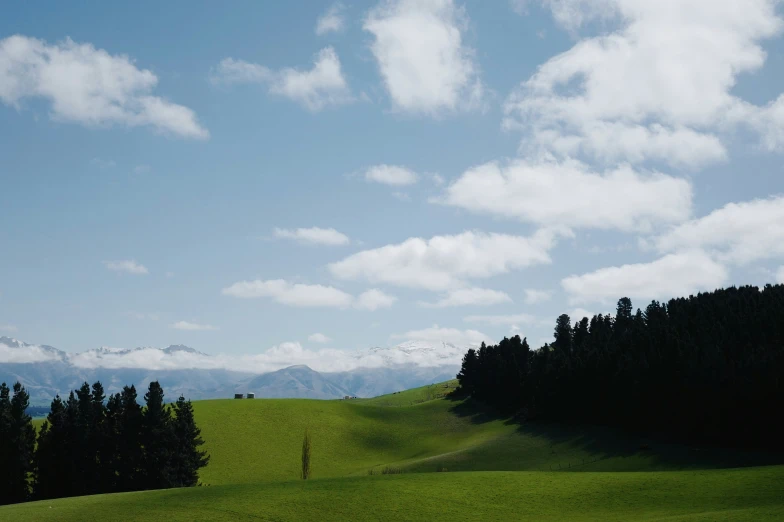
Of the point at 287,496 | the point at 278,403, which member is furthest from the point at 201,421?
the point at 287,496

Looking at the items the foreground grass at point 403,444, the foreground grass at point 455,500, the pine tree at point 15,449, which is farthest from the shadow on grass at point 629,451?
the pine tree at point 15,449

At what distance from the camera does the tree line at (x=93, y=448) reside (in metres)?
92.1

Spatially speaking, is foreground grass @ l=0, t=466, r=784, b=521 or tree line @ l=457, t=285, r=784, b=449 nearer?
foreground grass @ l=0, t=466, r=784, b=521

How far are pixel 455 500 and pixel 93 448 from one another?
61.8 meters

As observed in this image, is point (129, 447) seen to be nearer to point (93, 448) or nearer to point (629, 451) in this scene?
point (93, 448)

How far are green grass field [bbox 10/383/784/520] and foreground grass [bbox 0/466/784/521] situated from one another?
11 centimetres

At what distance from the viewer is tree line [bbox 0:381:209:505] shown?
9212cm

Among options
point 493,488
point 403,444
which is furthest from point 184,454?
point 403,444

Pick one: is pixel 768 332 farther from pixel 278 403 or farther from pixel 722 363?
pixel 278 403

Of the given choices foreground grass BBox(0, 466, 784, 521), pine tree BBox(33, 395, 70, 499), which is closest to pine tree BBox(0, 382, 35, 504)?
pine tree BBox(33, 395, 70, 499)

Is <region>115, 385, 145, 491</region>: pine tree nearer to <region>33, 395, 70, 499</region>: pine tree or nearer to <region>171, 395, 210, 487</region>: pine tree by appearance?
<region>171, 395, 210, 487</region>: pine tree

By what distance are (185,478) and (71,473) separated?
16.9 metres

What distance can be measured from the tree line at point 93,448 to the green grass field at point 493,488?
52.5 feet

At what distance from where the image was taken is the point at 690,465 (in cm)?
8944
